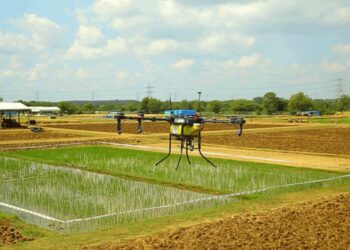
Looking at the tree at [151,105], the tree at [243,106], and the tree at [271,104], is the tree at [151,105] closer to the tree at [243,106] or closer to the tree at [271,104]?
the tree at [243,106]

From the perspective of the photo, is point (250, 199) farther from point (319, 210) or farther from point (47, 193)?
point (47, 193)

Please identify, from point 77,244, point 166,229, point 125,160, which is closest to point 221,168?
point 125,160

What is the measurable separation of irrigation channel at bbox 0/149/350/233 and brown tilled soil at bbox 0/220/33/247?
74 cm

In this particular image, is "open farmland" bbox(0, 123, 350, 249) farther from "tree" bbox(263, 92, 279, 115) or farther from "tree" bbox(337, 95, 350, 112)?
"tree" bbox(337, 95, 350, 112)

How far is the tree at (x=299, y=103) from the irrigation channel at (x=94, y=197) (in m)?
122

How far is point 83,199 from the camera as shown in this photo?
49.6ft

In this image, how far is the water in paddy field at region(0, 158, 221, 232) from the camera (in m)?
12.5

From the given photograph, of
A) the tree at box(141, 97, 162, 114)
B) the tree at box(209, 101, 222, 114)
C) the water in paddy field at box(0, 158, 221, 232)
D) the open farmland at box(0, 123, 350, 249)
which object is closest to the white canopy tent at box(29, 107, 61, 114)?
the tree at box(141, 97, 162, 114)

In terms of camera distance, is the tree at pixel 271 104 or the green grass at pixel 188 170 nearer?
the green grass at pixel 188 170

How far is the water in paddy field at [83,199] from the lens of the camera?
1248 cm

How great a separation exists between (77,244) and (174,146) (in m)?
21.5

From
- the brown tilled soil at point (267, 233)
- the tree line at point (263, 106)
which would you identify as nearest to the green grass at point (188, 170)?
the brown tilled soil at point (267, 233)

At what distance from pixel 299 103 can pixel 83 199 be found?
426ft

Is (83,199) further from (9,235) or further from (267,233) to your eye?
(267,233)
